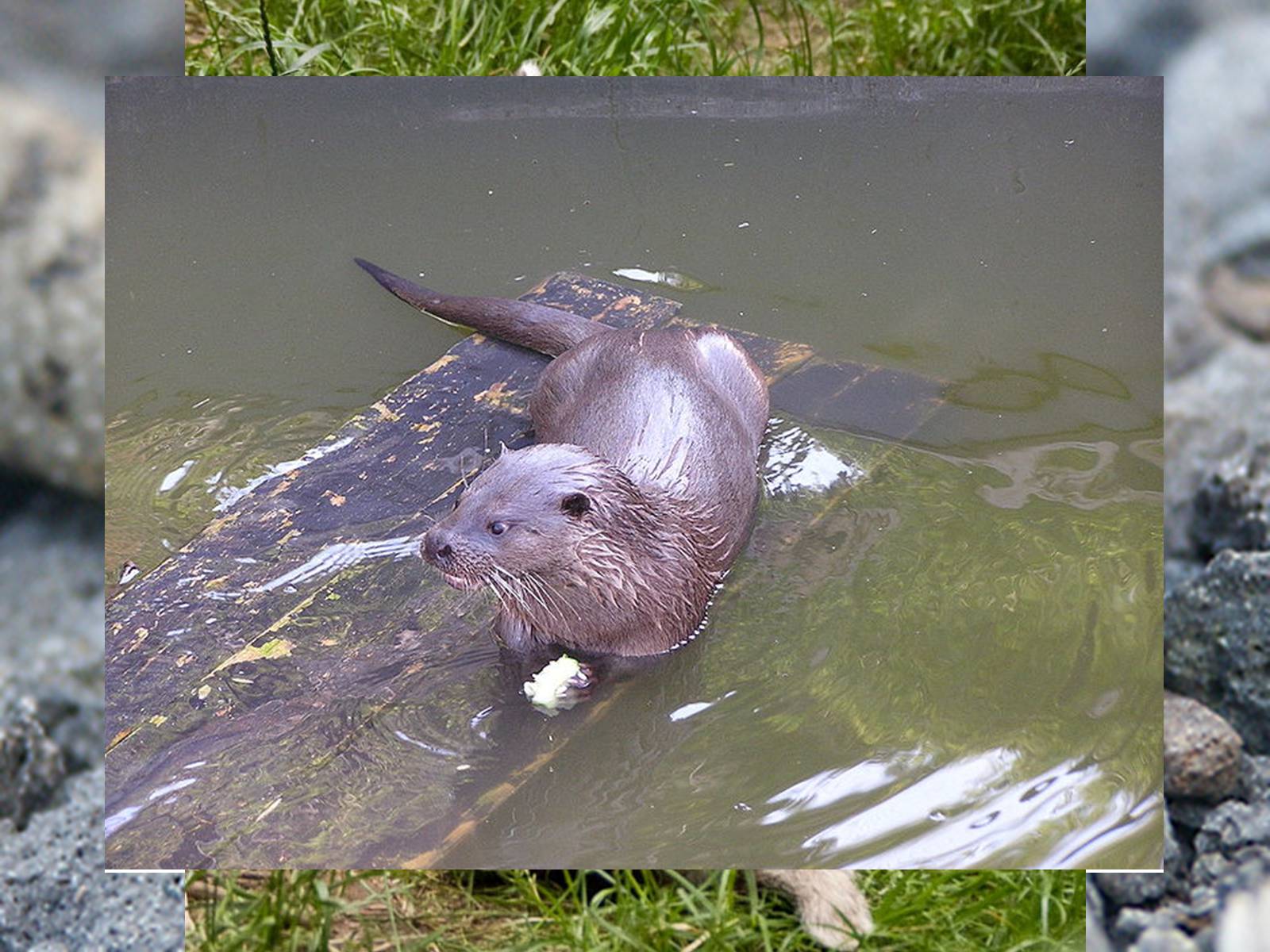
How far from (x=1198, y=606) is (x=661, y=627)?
0.83 metres

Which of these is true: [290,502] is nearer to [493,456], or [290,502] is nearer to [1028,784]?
[493,456]

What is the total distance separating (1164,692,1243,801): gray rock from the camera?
1.86 metres

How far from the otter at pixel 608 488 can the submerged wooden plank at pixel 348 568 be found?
2.3 inches

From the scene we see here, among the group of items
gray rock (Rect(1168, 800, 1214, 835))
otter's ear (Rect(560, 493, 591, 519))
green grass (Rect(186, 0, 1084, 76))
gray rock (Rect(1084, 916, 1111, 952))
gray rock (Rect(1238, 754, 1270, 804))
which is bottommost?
gray rock (Rect(1084, 916, 1111, 952))

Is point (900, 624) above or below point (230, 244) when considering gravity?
below

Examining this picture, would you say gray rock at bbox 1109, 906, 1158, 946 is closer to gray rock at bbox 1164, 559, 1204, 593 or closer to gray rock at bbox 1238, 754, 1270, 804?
gray rock at bbox 1238, 754, 1270, 804

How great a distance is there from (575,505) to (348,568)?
1.30 feet

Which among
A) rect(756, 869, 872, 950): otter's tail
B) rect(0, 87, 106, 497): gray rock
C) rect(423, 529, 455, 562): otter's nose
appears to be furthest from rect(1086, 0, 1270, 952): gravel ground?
rect(0, 87, 106, 497): gray rock

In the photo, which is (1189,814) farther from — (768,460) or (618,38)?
(618,38)

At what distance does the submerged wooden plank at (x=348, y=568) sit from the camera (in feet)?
6.77

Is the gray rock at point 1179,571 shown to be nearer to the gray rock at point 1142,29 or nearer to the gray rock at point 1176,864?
the gray rock at point 1176,864

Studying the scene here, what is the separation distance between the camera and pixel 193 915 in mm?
2277

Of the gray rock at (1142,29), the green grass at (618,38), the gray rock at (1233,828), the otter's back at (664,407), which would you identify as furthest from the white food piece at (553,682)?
the green grass at (618,38)

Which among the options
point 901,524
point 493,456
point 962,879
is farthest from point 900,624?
point 493,456
